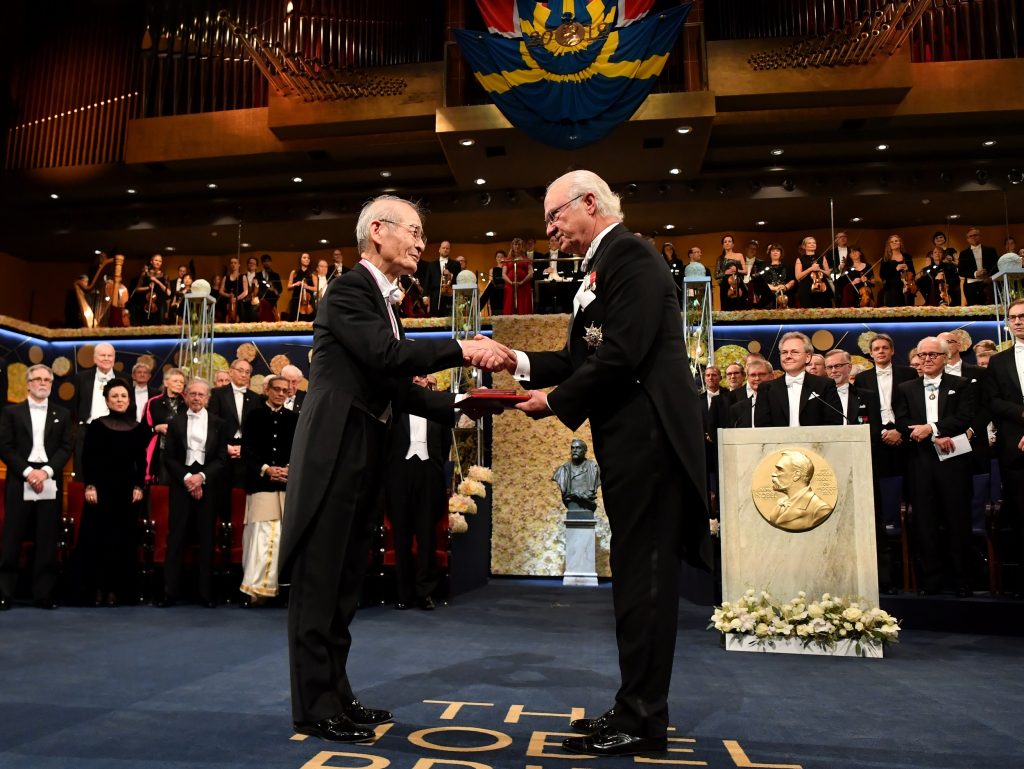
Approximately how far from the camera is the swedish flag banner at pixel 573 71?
999 centimetres

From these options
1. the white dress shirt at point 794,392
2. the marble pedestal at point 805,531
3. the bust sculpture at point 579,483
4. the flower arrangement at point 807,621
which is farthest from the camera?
the bust sculpture at point 579,483

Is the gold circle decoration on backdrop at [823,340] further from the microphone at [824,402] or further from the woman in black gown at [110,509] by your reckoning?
the woman in black gown at [110,509]

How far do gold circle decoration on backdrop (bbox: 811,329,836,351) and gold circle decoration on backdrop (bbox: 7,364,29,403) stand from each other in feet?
34.4

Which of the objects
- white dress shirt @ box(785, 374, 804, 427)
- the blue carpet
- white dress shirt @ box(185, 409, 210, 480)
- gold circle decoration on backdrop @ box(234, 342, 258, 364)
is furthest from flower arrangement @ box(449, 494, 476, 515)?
gold circle decoration on backdrop @ box(234, 342, 258, 364)

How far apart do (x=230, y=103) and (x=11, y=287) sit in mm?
6232

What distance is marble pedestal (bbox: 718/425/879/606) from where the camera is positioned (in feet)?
13.2

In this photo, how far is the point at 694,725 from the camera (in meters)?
2.49

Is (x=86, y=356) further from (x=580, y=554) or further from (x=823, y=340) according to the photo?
(x=823, y=340)

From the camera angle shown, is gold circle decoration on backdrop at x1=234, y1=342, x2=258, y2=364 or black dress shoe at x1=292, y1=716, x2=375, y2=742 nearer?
black dress shoe at x1=292, y1=716, x2=375, y2=742

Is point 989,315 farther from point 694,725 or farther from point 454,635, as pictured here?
point 694,725

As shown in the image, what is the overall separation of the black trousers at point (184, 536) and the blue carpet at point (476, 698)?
1054 millimetres

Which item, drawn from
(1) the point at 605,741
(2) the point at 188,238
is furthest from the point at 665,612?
(2) the point at 188,238

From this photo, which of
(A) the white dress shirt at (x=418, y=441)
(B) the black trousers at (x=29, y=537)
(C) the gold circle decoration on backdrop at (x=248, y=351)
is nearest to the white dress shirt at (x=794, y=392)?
(A) the white dress shirt at (x=418, y=441)

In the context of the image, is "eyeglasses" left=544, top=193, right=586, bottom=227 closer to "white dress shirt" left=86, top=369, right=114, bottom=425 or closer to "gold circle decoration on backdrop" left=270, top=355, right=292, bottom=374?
"white dress shirt" left=86, top=369, right=114, bottom=425
